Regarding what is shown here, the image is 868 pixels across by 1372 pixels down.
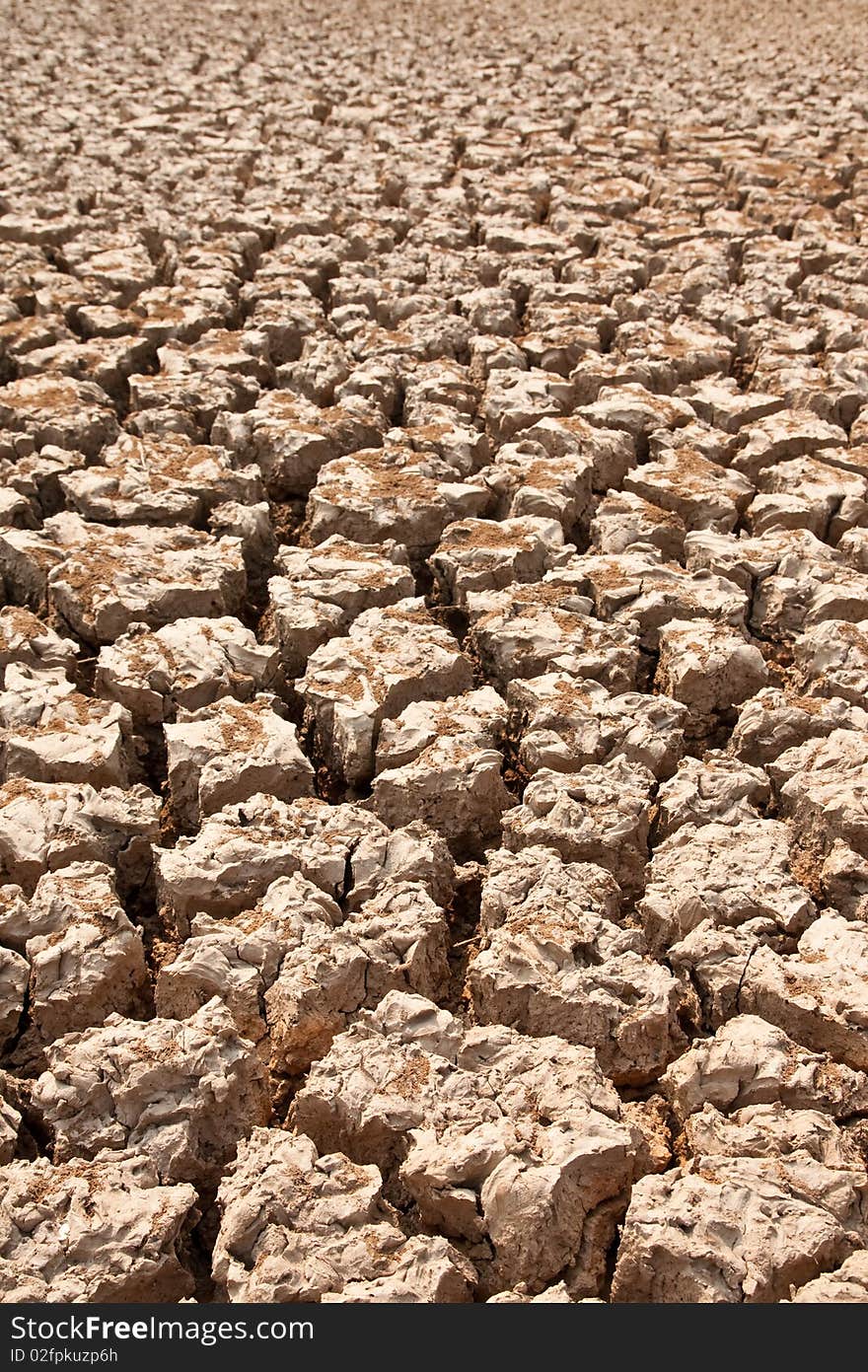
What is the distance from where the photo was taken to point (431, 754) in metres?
2.45

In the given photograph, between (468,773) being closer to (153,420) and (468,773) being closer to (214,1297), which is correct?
(214,1297)

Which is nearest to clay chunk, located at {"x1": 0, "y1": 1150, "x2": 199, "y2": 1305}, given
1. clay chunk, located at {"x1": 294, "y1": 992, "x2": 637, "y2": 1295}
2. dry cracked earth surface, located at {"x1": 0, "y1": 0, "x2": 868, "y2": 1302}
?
dry cracked earth surface, located at {"x1": 0, "y1": 0, "x2": 868, "y2": 1302}

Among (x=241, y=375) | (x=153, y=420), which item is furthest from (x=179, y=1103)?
(x=241, y=375)

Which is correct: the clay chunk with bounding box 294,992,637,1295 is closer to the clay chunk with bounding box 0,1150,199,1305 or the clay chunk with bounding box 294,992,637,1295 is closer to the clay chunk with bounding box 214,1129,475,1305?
the clay chunk with bounding box 214,1129,475,1305

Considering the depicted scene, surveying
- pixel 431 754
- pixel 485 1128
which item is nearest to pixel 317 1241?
pixel 485 1128

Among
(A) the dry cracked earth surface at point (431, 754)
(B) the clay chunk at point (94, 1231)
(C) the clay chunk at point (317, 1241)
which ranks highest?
(A) the dry cracked earth surface at point (431, 754)

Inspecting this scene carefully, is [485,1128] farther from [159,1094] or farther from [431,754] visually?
[431,754]

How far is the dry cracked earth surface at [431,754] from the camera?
1.70 m

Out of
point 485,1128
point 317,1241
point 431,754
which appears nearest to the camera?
point 317,1241

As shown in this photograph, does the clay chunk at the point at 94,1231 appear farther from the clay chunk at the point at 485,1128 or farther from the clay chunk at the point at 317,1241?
the clay chunk at the point at 485,1128

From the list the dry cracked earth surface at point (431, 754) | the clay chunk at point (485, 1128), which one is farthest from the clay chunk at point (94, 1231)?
the clay chunk at point (485, 1128)

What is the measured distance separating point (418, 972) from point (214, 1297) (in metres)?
0.56

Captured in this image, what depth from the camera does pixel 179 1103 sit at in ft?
5.96

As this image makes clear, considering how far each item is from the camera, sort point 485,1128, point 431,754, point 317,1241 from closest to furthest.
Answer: point 317,1241 < point 485,1128 < point 431,754
